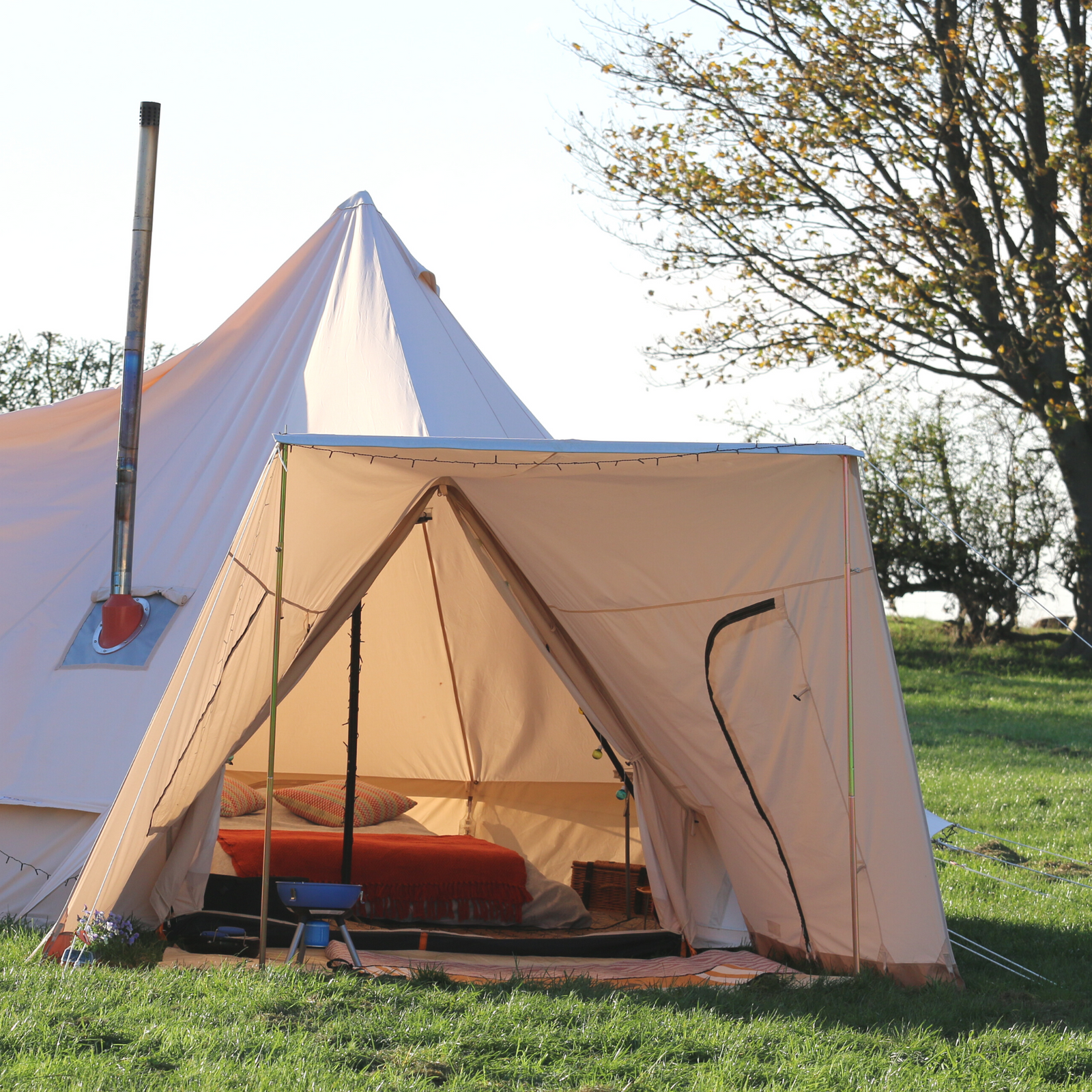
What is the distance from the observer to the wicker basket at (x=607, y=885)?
487cm

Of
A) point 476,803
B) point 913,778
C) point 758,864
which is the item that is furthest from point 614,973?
point 476,803

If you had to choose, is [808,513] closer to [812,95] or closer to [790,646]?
[790,646]

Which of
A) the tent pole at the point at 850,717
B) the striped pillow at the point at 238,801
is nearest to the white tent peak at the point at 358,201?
the striped pillow at the point at 238,801

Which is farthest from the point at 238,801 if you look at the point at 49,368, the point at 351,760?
the point at 49,368

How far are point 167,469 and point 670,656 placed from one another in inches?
84.2

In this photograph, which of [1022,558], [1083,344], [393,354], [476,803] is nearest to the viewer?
[393,354]

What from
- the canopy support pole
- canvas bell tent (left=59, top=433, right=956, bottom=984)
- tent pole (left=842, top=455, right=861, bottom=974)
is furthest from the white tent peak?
tent pole (left=842, top=455, right=861, bottom=974)

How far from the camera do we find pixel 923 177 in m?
10.5

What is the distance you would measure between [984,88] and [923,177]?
33.1 inches

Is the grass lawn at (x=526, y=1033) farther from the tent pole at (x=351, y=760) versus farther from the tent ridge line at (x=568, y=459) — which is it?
the tent ridge line at (x=568, y=459)

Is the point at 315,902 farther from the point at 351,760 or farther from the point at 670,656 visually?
the point at 670,656

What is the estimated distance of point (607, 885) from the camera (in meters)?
4.97

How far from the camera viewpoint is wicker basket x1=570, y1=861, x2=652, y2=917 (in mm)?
4867

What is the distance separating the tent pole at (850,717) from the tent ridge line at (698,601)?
107mm
